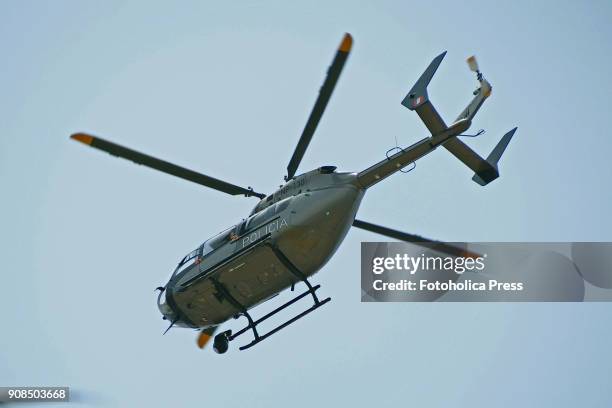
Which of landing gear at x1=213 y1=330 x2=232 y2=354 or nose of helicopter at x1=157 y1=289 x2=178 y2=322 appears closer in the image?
landing gear at x1=213 y1=330 x2=232 y2=354

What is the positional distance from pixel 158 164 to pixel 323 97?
129 inches

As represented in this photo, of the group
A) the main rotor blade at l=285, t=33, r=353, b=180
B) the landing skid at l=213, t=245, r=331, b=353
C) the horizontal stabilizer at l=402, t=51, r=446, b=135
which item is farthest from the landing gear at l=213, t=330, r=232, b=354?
the horizontal stabilizer at l=402, t=51, r=446, b=135

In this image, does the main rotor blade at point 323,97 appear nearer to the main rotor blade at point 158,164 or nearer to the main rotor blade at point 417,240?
the main rotor blade at point 158,164

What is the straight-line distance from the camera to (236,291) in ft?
52.3

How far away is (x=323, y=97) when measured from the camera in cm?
1309

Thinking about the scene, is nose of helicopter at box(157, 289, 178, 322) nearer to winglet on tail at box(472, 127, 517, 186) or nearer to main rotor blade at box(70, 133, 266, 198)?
main rotor blade at box(70, 133, 266, 198)

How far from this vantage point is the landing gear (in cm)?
1698

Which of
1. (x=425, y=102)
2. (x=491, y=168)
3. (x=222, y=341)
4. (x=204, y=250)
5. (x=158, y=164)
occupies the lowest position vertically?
(x=222, y=341)

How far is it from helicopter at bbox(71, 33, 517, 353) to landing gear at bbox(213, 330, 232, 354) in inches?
1.1

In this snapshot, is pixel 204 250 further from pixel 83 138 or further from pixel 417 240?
pixel 417 240

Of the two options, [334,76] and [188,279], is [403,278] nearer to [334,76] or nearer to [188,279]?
[188,279]

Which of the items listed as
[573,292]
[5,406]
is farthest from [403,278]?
[5,406]

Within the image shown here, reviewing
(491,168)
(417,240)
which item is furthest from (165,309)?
(491,168)

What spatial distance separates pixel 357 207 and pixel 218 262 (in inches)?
116
